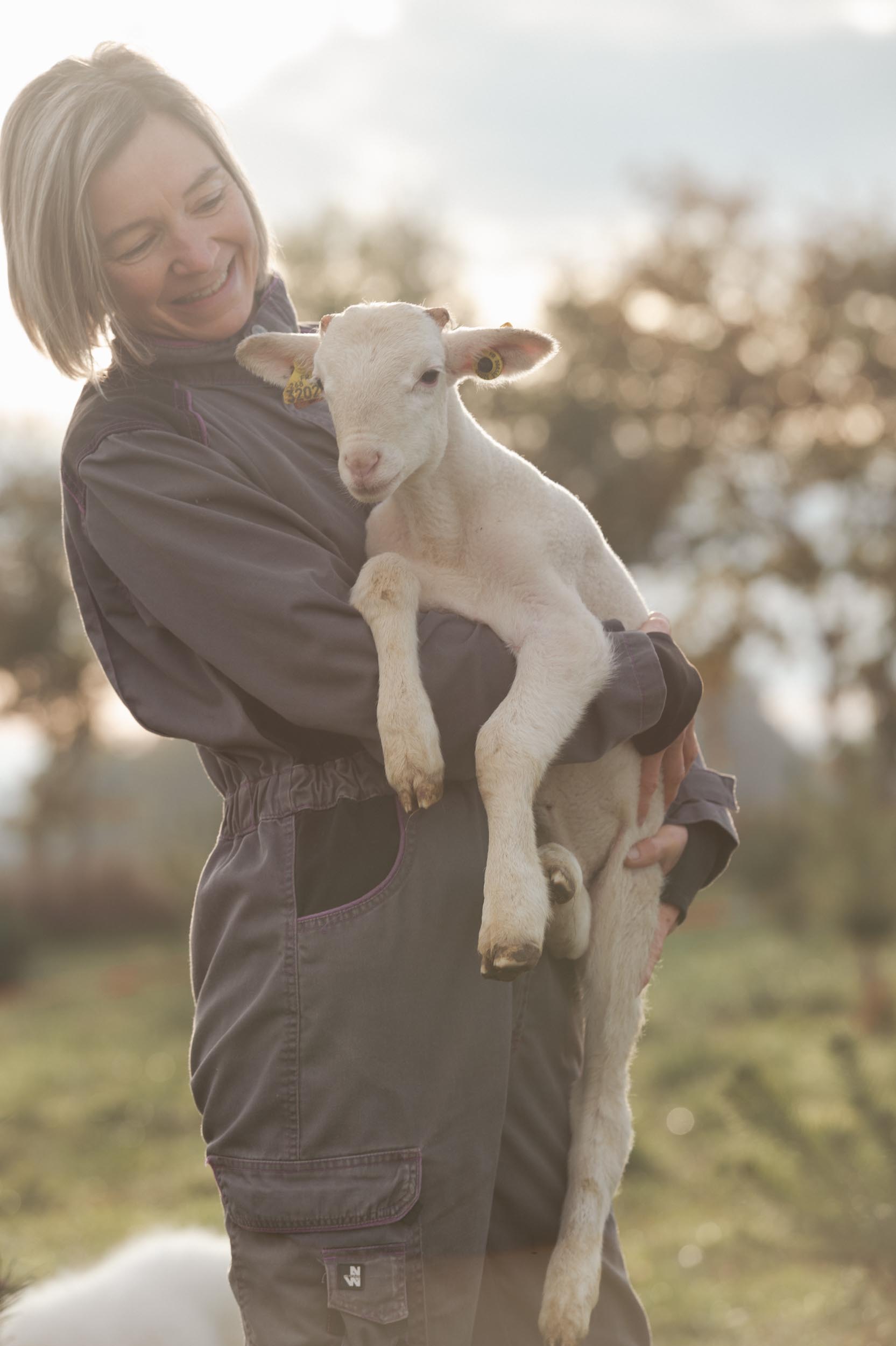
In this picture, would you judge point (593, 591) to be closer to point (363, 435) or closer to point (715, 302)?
point (363, 435)

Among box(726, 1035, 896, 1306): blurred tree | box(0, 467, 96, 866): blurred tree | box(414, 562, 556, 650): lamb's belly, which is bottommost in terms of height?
box(0, 467, 96, 866): blurred tree

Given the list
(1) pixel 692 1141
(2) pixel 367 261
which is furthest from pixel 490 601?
(2) pixel 367 261

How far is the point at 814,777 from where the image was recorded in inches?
525

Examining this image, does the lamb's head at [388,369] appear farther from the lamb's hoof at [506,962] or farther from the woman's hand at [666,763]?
the lamb's hoof at [506,962]

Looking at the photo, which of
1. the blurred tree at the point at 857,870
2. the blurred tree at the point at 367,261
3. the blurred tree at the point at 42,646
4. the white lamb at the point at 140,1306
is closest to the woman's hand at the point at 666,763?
the white lamb at the point at 140,1306

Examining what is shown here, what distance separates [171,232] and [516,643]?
0.98 m

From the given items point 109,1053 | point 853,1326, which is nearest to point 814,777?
point 109,1053

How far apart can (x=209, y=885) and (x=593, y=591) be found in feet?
3.33

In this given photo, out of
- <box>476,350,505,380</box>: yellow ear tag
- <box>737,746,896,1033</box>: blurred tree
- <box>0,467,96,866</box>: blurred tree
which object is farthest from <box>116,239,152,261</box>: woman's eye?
<box>0,467,96,866</box>: blurred tree

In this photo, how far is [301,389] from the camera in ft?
8.04

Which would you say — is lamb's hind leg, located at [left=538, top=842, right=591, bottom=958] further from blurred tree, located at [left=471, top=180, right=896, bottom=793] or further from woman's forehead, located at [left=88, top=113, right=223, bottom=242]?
blurred tree, located at [left=471, top=180, right=896, bottom=793]

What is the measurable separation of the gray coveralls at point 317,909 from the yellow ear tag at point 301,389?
14 cm

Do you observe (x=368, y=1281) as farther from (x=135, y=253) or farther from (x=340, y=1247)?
(x=135, y=253)

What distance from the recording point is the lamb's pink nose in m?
2.30
